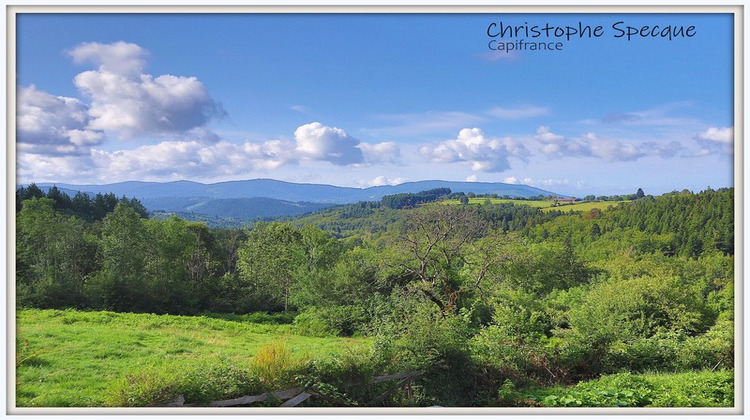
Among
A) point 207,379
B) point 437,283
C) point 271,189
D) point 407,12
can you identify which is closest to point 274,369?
point 207,379

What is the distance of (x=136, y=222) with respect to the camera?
1202cm

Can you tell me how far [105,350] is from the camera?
581 centimetres

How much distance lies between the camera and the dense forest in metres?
5.61

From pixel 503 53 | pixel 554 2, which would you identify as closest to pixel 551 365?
pixel 503 53

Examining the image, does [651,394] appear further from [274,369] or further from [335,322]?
[335,322]

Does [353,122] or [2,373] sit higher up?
[353,122]

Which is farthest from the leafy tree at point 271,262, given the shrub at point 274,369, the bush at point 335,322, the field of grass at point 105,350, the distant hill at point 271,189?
the shrub at point 274,369

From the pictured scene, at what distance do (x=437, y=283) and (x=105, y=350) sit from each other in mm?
6422

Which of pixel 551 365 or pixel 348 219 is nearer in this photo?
pixel 551 365

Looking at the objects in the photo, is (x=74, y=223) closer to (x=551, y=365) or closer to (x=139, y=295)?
(x=139, y=295)

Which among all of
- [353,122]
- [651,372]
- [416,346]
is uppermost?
[353,122]
